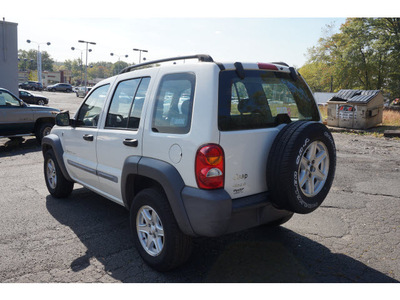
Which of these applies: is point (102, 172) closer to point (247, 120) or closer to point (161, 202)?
point (161, 202)

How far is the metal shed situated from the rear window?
12.3 meters

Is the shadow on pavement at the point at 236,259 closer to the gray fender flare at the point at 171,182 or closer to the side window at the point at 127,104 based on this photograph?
the gray fender flare at the point at 171,182

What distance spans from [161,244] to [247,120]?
4.52ft

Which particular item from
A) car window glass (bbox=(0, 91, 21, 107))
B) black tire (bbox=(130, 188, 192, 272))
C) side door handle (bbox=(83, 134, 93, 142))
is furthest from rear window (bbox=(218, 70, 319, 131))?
car window glass (bbox=(0, 91, 21, 107))

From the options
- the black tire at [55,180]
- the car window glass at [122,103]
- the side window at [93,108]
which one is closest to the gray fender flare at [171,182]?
the car window glass at [122,103]

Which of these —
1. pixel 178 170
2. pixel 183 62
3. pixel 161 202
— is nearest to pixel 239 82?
pixel 183 62

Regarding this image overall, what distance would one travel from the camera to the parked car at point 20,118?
31.1 ft

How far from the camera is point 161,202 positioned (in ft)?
9.61

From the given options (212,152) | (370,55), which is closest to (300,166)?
(212,152)

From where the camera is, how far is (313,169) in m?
3.13

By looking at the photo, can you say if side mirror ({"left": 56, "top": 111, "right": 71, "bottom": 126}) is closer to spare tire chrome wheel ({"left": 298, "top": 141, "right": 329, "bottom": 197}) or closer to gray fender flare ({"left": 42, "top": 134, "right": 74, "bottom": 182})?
gray fender flare ({"left": 42, "top": 134, "right": 74, "bottom": 182})

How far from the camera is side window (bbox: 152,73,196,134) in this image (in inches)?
113

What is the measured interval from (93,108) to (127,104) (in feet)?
2.91

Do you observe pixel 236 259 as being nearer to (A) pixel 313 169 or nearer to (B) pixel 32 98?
(A) pixel 313 169
